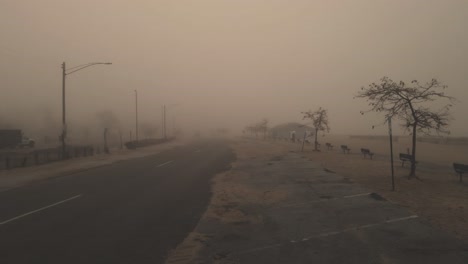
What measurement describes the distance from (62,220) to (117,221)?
1661mm

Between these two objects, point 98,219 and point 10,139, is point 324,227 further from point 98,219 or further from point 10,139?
point 10,139

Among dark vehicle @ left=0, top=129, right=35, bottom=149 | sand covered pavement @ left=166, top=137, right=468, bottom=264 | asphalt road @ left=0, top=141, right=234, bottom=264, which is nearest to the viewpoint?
sand covered pavement @ left=166, top=137, right=468, bottom=264

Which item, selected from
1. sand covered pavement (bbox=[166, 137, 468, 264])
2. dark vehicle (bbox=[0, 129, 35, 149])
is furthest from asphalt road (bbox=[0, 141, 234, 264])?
dark vehicle (bbox=[0, 129, 35, 149])

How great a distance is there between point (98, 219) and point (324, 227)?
251 inches

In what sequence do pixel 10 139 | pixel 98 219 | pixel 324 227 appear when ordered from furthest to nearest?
pixel 10 139
pixel 98 219
pixel 324 227

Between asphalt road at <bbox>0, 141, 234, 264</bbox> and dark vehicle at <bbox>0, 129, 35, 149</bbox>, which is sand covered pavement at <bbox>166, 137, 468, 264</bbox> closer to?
asphalt road at <bbox>0, 141, 234, 264</bbox>

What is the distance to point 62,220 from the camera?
11875 mm

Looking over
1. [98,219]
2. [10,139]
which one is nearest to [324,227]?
[98,219]

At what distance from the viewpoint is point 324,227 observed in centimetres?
1067

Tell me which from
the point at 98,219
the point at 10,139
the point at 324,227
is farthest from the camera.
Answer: the point at 10,139

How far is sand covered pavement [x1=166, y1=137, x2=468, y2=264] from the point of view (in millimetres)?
8336

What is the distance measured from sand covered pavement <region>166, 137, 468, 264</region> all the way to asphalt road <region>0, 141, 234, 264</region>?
69 cm

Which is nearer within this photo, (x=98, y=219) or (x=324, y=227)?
(x=324, y=227)

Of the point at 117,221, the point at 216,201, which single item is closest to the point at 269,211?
the point at 216,201
